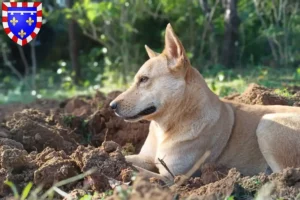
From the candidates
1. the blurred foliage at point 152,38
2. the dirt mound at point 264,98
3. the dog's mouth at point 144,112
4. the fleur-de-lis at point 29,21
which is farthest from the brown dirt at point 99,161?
Result: the blurred foliage at point 152,38

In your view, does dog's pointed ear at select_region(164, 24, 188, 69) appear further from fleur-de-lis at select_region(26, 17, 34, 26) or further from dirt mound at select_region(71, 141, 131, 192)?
fleur-de-lis at select_region(26, 17, 34, 26)

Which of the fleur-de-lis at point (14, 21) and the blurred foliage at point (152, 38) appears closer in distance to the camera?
the fleur-de-lis at point (14, 21)

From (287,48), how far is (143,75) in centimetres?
951

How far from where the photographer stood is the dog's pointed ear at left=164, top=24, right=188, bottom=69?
21.1 feet

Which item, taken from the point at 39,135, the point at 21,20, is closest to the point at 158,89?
Result: the point at 39,135

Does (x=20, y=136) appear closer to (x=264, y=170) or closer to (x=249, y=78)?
(x=264, y=170)

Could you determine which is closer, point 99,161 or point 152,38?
point 99,161

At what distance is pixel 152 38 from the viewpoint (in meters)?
17.2

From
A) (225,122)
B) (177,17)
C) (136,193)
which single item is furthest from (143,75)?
(177,17)

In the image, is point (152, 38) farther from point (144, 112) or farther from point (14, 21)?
point (144, 112)

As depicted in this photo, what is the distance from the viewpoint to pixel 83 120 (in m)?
8.52

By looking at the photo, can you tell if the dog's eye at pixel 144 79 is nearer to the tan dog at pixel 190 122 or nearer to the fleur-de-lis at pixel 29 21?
the tan dog at pixel 190 122

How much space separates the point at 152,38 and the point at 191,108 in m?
10.7

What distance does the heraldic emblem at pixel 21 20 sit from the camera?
24.3ft
